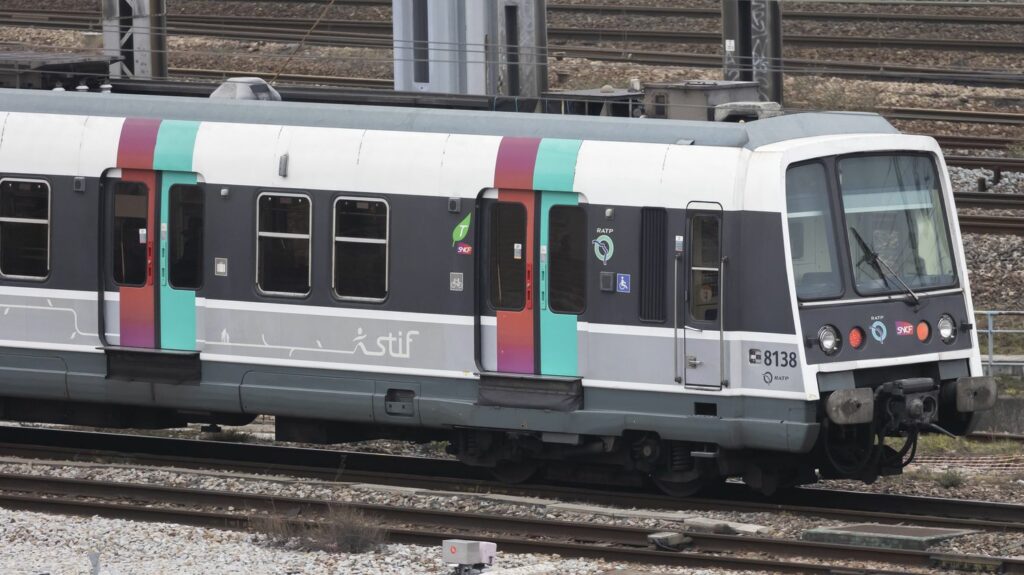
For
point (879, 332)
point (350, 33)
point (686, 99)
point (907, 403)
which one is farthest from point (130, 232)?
point (350, 33)

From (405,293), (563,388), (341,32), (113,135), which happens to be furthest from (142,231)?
(341,32)

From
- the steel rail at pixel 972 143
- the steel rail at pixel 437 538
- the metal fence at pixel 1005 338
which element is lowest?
the steel rail at pixel 437 538

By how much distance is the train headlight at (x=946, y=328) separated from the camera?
46.8 feet

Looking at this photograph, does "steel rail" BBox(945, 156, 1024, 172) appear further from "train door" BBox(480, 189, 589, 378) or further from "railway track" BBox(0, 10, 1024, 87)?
"train door" BBox(480, 189, 589, 378)

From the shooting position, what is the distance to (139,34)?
23609mm

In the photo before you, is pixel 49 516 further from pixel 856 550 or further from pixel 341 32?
pixel 341 32

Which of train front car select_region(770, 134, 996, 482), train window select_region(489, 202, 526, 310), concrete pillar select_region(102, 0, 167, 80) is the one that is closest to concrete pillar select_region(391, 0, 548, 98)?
concrete pillar select_region(102, 0, 167, 80)

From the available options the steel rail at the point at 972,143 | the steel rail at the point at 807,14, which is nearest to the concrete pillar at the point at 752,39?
the steel rail at the point at 972,143

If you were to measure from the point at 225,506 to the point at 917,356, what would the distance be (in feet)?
16.8

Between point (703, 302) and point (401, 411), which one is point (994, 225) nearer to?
point (703, 302)

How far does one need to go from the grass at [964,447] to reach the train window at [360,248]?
18.1ft

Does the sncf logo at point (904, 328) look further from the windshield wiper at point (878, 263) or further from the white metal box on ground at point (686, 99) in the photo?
the white metal box on ground at point (686, 99)

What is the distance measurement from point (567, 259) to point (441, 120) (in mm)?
1604

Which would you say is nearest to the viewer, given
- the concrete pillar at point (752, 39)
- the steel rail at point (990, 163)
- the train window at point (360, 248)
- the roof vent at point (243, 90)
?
the train window at point (360, 248)
